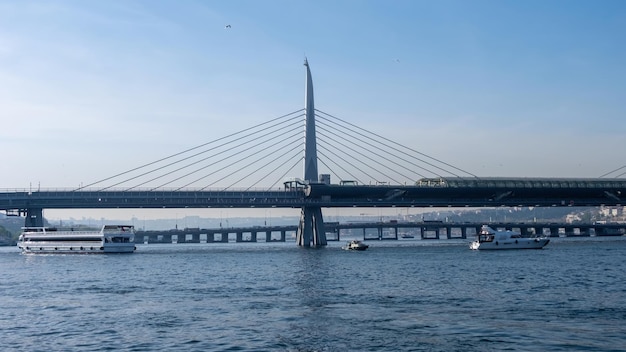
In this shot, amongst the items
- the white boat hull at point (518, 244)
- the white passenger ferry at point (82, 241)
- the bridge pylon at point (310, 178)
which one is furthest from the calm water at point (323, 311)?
the bridge pylon at point (310, 178)

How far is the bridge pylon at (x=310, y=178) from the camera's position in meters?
132

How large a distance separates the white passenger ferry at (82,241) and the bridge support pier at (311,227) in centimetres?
3217

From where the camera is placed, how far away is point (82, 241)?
12381 cm

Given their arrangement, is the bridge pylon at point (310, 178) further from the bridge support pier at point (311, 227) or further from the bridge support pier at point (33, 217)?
the bridge support pier at point (33, 217)

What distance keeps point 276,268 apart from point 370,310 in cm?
3758

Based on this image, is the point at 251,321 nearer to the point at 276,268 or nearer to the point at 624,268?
the point at 276,268

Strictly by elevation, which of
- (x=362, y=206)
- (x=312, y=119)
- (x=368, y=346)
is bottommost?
(x=368, y=346)

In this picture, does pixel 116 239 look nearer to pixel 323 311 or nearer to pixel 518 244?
pixel 518 244

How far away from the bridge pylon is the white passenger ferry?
31822mm

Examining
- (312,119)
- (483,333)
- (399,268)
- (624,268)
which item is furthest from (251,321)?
(312,119)

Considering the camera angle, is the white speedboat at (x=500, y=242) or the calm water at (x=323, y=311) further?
the white speedboat at (x=500, y=242)

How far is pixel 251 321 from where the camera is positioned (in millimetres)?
38656

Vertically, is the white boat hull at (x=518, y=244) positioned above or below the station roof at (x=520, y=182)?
below

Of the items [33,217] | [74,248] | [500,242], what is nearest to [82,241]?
[74,248]
